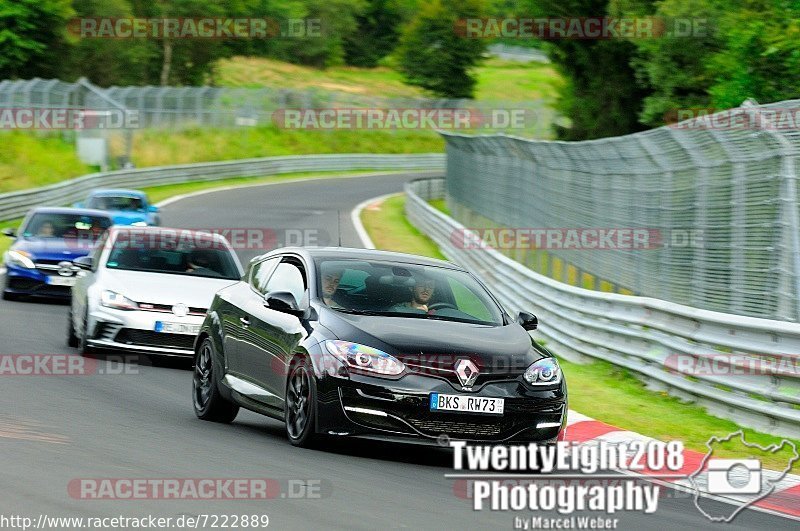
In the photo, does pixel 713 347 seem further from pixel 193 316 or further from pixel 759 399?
pixel 193 316

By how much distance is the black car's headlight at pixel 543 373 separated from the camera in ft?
31.7

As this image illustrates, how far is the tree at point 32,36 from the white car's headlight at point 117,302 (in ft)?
181

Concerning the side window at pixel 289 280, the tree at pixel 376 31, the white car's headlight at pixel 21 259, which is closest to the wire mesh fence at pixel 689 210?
the side window at pixel 289 280

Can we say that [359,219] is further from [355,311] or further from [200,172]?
[355,311]

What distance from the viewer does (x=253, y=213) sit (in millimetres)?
44094

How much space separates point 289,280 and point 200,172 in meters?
46.7

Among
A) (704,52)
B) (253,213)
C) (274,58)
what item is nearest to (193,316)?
(704,52)

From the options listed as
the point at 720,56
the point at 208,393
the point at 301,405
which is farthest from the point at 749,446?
the point at 720,56

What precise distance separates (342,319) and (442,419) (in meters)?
1.03

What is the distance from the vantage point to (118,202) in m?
31.1

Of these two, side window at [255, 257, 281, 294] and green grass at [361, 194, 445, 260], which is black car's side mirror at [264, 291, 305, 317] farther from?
green grass at [361, 194, 445, 260]

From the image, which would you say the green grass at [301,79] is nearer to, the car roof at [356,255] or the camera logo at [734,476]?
the car roof at [356,255]

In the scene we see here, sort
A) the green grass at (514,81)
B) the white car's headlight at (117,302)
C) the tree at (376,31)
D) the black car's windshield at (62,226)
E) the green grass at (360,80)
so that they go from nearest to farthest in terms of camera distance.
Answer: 1. the white car's headlight at (117,302)
2. the black car's windshield at (62,226)
3. the green grass at (360,80)
4. the green grass at (514,81)
5. the tree at (376,31)

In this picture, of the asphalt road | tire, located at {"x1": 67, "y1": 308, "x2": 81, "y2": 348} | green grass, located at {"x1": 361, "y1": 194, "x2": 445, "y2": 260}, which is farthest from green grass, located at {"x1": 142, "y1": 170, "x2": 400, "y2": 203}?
the asphalt road
